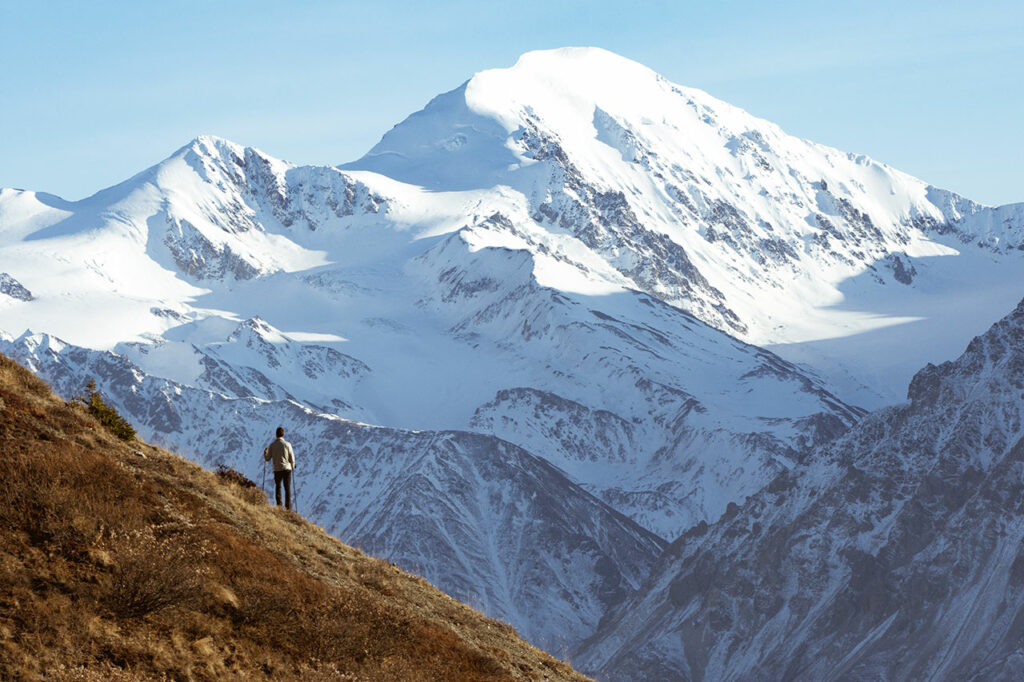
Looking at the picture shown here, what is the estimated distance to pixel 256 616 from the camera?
2647 cm

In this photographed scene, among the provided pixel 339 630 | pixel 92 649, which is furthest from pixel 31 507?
pixel 339 630

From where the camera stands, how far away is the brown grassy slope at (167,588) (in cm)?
2392

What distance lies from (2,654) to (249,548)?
6.84 m

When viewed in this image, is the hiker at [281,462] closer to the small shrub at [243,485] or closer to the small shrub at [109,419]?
the small shrub at [243,485]

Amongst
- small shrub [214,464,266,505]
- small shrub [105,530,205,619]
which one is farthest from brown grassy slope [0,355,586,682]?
small shrub [214,464,266,505]

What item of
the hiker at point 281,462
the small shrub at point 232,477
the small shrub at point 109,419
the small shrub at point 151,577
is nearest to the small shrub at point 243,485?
the small shrub at point 232,477

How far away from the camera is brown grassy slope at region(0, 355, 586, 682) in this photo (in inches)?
942

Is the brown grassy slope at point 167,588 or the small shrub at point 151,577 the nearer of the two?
the brown grassy slope at point 167,588

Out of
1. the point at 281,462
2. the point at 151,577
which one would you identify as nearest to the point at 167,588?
the point at 151,577

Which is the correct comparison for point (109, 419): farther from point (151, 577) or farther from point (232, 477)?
point (151, 577)

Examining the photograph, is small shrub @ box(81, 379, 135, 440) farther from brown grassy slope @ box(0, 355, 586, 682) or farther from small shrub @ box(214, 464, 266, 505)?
small shrub @ box(214, 464, 266, 505)

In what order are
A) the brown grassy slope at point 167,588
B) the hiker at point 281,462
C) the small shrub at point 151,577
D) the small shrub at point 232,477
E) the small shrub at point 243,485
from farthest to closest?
the hiker at point 281,462 → the small shrub at point 232,477 → the small shrub at point 243,485 → the small shrub at point 151,577 → the brown grassy slope at point 167,588

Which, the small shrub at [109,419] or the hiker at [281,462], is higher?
the small shrub at [109,419]

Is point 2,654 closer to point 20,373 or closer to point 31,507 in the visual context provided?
point 31,507
